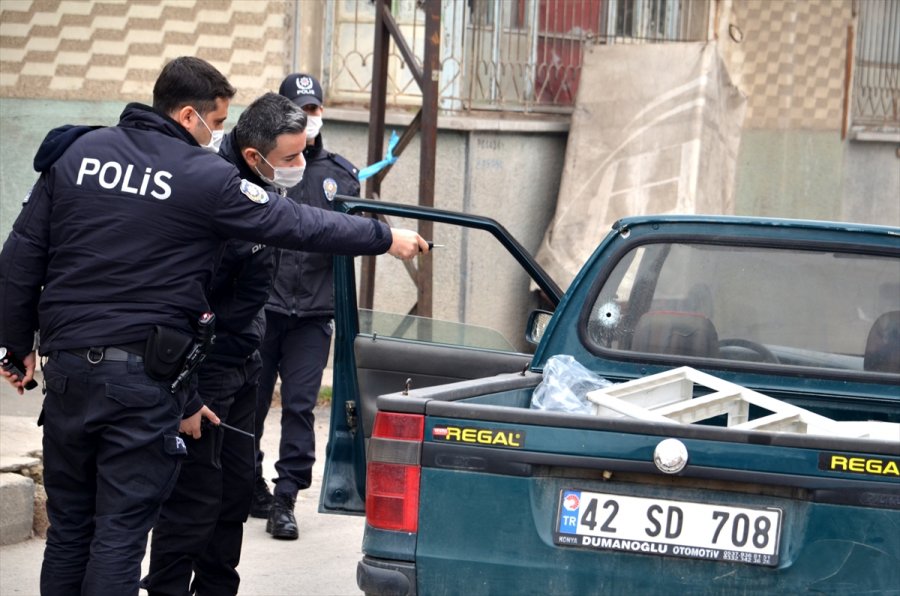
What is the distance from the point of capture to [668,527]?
10.1ft

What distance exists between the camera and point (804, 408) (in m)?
3.98

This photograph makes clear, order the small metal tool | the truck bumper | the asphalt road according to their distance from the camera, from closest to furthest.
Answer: the truck bumper, the small metal tool, the asphalt road

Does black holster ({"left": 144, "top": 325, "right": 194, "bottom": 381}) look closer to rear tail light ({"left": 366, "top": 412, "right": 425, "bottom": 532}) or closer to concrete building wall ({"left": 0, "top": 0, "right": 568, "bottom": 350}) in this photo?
rear tail light ({"left": 366, "top": 412, "right": 425, "bottom": 532})

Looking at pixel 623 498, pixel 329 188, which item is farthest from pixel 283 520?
pixel 623 498

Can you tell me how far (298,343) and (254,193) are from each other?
84.3 inches

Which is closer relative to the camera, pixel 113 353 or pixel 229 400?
pixel 113 353

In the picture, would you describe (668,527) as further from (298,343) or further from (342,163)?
(342,163)

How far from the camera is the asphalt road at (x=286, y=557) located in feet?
16.4

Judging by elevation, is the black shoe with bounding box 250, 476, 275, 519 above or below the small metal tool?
below

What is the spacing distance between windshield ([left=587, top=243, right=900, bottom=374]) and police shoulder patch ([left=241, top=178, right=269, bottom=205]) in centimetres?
107

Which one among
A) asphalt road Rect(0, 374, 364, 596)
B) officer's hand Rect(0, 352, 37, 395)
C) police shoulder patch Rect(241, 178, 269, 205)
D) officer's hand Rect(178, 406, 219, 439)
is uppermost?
police shoulder patch Rect(241, 178, 269, 205)

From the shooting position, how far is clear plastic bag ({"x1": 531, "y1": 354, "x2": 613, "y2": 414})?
3.79 m

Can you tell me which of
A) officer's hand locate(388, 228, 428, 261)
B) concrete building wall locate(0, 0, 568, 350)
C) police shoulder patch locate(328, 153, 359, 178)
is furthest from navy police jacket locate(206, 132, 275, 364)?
concrete building wall locate(0, 0, 568, 350)

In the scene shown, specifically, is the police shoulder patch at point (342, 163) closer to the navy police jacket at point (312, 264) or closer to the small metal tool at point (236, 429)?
the navy police jacket at point (312, 264)
